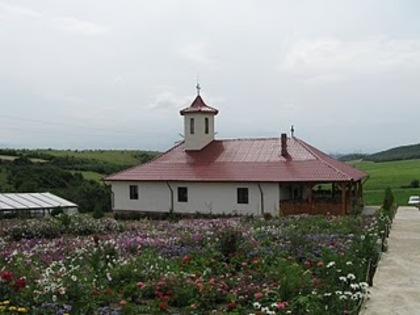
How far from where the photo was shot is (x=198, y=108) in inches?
1565

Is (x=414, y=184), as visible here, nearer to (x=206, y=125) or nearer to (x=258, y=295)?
(x=206, y=125)

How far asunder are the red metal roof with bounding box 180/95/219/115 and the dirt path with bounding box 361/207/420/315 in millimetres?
23010

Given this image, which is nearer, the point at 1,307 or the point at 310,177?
the point at 1,307

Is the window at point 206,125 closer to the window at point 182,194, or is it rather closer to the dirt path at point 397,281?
the window at point 182,194

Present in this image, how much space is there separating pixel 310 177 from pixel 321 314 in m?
25.2

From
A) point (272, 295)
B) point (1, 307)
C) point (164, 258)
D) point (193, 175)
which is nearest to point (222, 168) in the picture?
point (193, 175)

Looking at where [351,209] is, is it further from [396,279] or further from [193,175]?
[396,279]

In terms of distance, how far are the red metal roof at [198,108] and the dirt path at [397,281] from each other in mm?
23010

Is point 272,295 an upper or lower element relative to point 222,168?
lower

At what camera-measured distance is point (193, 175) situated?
116 feet

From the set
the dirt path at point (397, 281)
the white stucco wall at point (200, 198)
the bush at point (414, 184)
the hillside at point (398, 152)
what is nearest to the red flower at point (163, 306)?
the dirt path at point (397, 281)

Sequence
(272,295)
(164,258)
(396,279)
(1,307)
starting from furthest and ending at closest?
(164,258)
(396,279)
(272,295)
(1,307)

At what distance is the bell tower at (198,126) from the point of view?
39219mm

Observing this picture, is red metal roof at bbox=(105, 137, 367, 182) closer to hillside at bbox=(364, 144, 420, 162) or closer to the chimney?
the chimney
